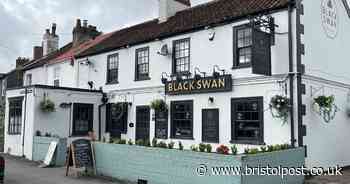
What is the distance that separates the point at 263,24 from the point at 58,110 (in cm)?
1065

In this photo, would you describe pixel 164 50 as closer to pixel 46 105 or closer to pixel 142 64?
pixel 142 64

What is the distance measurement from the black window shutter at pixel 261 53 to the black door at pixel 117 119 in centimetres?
814

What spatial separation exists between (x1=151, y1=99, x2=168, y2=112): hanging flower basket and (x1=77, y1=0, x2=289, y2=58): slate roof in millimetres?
2981

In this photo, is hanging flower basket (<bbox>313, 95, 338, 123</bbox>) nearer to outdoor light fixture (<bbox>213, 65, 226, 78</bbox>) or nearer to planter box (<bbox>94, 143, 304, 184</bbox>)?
planter box (<bbox>94, 143, 304, 184</bbox>)

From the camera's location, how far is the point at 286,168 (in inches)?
368

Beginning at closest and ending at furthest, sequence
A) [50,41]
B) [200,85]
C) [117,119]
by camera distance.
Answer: [200,85] < [117,119] < [50,41]

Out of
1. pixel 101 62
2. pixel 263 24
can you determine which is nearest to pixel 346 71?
→ pixel 263 24

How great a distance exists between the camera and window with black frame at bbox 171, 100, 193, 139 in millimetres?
14289

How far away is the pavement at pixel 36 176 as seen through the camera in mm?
10453

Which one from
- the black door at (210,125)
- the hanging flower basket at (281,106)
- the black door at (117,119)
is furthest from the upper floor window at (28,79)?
the hanging flower basket at (281,106)

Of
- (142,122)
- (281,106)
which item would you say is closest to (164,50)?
(142,122)

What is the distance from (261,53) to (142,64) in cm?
723

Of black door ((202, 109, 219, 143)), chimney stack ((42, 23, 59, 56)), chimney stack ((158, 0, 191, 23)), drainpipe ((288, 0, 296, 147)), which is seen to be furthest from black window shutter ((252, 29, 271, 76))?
chimney stack ((42, 23, 59, 56))

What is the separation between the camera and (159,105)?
15062 mm
